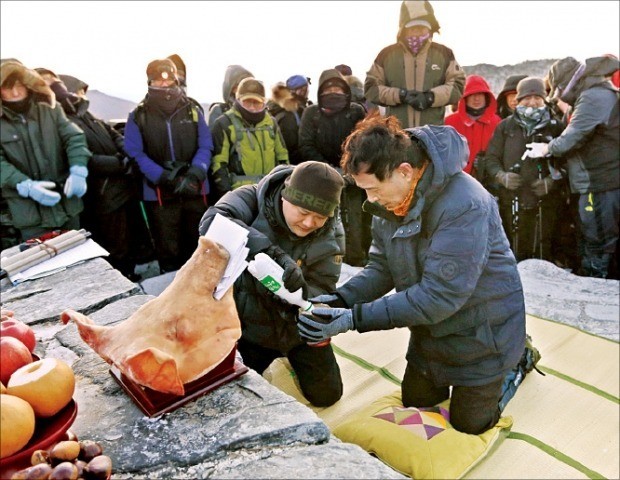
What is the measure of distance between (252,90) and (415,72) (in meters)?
1.62

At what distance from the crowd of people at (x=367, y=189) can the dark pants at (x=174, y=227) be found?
2 cm

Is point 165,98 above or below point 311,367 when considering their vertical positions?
above

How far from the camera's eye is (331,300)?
2354 millimetres

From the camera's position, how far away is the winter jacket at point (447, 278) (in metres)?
2.00

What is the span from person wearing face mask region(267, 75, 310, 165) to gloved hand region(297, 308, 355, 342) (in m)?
3.11

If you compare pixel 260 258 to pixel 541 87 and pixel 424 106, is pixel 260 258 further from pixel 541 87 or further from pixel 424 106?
pixel 541 87

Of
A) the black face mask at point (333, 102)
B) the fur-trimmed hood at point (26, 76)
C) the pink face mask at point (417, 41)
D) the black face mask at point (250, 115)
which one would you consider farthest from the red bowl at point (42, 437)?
the pink face mask at point (417, 41)

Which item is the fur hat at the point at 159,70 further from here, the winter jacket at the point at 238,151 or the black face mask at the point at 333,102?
the black face mask at the point at 333,102

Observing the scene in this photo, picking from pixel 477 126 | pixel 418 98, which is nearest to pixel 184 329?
pixel 418 98

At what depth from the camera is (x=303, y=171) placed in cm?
232

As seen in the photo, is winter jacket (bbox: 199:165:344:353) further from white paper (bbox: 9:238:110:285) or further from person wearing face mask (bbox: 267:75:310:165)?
person wearing face mask (bbox: 267:75:310:165)

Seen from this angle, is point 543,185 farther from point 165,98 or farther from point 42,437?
point 42,437

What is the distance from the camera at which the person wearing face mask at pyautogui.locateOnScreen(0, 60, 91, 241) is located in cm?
357

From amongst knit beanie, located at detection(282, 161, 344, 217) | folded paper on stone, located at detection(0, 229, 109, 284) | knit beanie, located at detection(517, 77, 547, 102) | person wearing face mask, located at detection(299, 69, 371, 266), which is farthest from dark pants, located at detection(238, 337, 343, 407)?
knit beanie, located at detection(517, 77, 547, 102)
